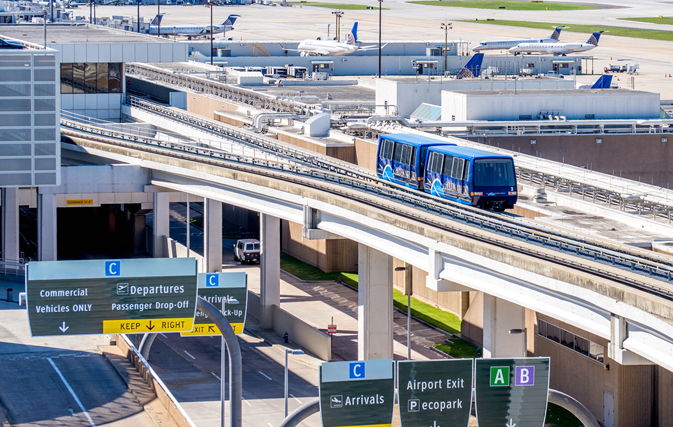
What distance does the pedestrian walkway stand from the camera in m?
54.5

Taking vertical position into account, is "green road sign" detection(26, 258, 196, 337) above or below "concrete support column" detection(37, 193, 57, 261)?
above

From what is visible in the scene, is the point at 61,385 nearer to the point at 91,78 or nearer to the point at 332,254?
the point at 332,254

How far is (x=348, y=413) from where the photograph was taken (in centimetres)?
2505

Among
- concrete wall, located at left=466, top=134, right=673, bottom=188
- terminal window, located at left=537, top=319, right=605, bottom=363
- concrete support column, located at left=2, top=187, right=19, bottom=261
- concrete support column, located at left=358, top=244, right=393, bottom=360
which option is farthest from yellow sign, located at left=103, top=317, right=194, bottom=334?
concrete wall, located at left=466, top=134, right=673, bottom=188

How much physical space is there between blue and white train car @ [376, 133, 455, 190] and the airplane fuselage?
371 ft

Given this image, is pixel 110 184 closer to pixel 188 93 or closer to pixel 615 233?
pixel 615 233

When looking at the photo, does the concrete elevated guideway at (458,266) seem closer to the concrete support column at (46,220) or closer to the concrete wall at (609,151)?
the concrete support column at (46,220)

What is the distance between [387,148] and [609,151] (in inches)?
Answer: 1026

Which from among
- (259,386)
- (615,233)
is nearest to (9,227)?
(259,386)

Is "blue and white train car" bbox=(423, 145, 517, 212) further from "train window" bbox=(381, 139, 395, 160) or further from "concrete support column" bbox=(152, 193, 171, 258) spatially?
"concrete support column" bbox=(152, 193, 171, 258)

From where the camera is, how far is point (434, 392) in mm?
25656

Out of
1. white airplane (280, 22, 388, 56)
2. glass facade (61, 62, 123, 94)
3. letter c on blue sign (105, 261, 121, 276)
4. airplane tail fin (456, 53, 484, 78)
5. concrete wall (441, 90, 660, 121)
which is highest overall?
white airplane (280, 22, 388, 56)

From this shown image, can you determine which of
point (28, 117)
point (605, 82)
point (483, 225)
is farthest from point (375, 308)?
point (605, 82)

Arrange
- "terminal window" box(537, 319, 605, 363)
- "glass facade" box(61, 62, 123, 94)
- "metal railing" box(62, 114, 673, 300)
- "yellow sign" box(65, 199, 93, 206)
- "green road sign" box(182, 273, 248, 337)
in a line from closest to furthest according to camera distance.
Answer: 1. "metal railing" box(62, 114, 673, 300)
2. "green road sign" box(182, 273, 248, 337)
3. "terminal window" box(537, 319, 605, 363)
4. "yellow sign" box(65, 199, 93, 206)
5. "glass facade" box(61, 62, 123, 94)
